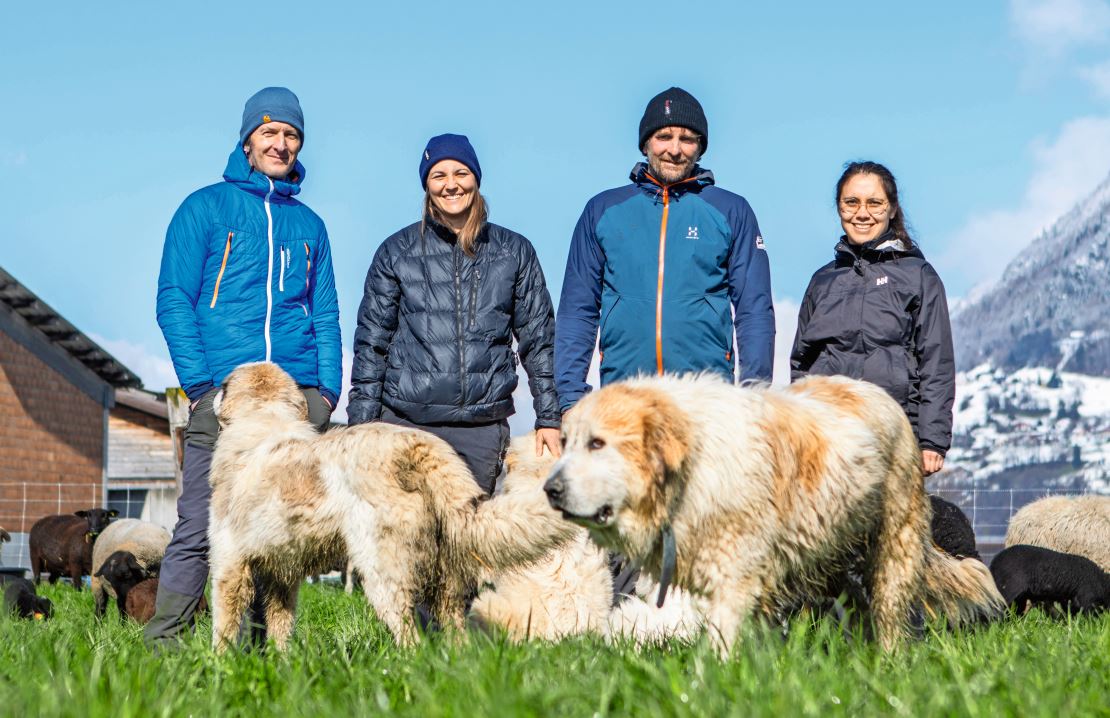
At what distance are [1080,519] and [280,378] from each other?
316 inches

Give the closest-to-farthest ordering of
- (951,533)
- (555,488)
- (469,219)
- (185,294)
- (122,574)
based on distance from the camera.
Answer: (555,488) < (185,294) < (469,219) < (951,533) < (122,574)

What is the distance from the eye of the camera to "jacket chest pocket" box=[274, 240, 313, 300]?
586 cm

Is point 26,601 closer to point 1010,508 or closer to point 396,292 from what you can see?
point 396,292

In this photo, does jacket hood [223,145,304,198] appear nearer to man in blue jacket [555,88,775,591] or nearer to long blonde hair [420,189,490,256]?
long blonde hair [420,189,490,256]

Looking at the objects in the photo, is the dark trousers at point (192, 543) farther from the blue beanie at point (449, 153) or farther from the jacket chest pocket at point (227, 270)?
the blue beanie at point (449, 153)

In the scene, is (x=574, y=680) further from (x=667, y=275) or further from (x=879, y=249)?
(x=879, y=249)

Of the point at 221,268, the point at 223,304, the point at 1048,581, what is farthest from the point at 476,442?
the point at 1048,581

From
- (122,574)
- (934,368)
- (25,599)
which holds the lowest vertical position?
(25,599)

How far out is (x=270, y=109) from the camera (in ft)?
19.6

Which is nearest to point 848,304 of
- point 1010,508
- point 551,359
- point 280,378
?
point 551,359

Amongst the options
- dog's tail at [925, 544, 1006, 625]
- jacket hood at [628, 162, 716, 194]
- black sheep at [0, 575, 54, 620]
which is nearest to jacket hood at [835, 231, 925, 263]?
jacket hood at [628, 162, 716, 194]

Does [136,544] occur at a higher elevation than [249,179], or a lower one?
lower

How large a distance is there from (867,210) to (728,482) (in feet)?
7.79

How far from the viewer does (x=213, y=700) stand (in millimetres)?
3385
